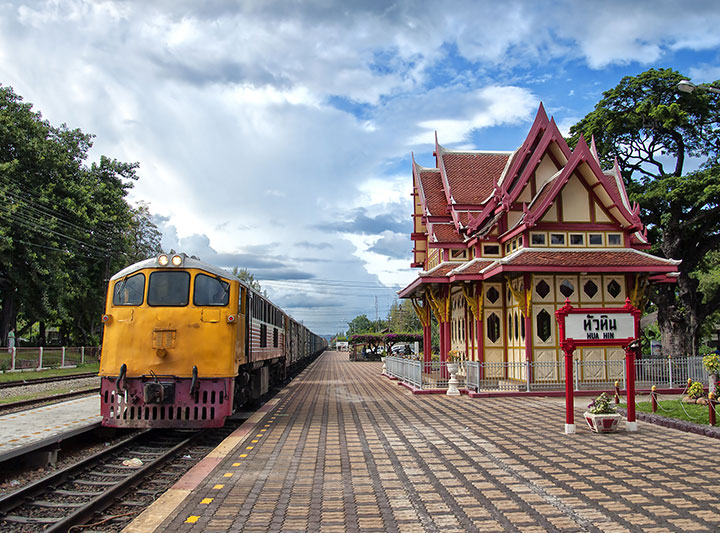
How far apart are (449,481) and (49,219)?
95.4 ft

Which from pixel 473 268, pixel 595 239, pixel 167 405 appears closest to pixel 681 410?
pixel 595 239

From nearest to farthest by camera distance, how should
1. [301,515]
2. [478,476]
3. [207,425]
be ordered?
[301,515] → [478,476] → [207,425]

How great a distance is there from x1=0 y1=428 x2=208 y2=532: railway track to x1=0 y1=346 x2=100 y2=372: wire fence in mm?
19844

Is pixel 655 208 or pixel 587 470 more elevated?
pixel 655 208

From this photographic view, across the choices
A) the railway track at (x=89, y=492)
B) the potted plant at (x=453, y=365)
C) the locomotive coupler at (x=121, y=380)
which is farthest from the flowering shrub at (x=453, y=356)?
the locomotive coupler at (x=121, y=380)

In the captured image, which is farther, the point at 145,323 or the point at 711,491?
the point at 145,323

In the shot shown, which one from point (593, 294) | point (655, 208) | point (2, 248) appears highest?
point (655, 208)

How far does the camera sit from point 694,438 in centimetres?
983

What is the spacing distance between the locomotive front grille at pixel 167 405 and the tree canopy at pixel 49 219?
807 inches

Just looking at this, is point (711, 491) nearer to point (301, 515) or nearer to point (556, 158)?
point (301, 515)

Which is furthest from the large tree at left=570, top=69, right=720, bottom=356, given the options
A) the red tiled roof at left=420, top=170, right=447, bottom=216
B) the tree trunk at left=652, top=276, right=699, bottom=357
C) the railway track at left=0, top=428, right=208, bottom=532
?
the railway track at left=0, top=428, right=208, bottom=532

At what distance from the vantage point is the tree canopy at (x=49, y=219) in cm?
2844

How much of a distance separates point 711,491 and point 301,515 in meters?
4.49

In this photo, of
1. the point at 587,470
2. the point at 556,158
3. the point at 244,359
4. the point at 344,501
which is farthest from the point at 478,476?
the point at 556,158
